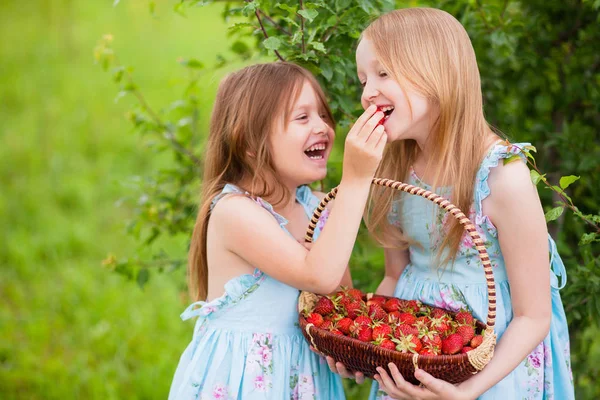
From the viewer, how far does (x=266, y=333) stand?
1934 mm

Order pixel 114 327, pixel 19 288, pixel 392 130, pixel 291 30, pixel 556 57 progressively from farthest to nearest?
1. pixel 19 288
2. pixel 114 327
3. pixel 556 57
4. pixel 291 30
5. pixel 392 130

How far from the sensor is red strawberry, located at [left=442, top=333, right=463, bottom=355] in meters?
1.52

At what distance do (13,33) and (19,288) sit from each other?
5.21 m

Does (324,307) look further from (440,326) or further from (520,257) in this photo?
(520,257)

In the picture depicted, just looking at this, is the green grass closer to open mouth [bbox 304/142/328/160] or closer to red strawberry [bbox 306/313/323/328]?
open mouth [bbox 304/142/328/160]

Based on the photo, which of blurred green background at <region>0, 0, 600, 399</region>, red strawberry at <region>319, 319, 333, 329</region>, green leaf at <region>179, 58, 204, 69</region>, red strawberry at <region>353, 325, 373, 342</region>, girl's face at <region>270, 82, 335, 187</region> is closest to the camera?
red strawberry at <region>353, 325, 373, 342</region>

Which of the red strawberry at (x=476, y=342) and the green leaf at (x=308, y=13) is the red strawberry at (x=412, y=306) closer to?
the red strawberry at (x=476, y=342)

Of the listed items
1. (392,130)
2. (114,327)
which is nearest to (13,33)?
(114,327)

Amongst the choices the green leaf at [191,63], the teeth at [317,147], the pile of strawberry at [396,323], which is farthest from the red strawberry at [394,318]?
the green leaf at [191,63]

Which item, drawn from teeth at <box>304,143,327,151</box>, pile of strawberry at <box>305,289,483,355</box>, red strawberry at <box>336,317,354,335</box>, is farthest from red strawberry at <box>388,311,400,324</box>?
teeth at <box>304,143,327,151</box>

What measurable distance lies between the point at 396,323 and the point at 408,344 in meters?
0.14

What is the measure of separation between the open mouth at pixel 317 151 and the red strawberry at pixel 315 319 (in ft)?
1.65

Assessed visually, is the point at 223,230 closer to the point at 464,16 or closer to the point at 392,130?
the point at 392,130

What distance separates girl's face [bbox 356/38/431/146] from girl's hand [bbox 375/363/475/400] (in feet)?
2.02
